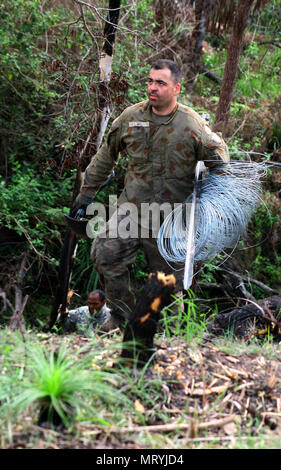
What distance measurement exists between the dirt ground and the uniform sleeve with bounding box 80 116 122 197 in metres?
1.89

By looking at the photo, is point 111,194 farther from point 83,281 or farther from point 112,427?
point 112,427

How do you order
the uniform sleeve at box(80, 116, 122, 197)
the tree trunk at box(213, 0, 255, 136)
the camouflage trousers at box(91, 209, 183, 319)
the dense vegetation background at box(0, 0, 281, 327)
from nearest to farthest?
the camouflage trousers at box(91, 209, 183, 319), the uniform sleeve at box(80, 116, 122, 197), the dense vegetation background at box(0, 0, 281, 327), the tree trunk at box(213, 0, 255, 136)

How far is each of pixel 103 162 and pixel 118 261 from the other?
0.91m

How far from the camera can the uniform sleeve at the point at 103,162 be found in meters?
5.01

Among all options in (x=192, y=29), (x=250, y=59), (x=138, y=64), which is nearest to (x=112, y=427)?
(x=138, y=64)

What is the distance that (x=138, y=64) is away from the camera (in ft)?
25.3

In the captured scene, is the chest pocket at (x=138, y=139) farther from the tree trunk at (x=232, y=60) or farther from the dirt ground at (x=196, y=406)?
the tree trunk at (x=232, y=60)

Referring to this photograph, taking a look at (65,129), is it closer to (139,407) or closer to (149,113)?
(149,113)

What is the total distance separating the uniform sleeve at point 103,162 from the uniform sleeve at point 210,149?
72 centimetres

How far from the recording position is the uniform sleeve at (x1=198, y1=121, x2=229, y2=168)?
4719 millimetres

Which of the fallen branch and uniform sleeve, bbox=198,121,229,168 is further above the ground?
uniform sleeve, bbox=198,121,229,168

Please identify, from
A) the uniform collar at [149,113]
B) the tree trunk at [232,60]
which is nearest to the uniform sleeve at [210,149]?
the uniform collar at [149,113]

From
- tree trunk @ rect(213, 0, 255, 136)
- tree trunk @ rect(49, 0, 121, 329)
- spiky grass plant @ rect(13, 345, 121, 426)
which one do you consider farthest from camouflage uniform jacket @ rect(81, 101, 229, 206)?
tree trunk @ rect(213, 0, 255, 136)

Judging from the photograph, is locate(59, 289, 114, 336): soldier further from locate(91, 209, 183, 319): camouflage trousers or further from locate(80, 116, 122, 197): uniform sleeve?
locate(80, 116, 122, 197): uniform sleeve
